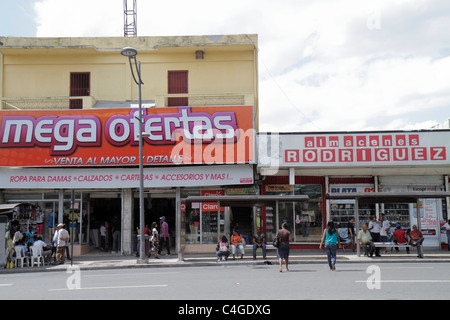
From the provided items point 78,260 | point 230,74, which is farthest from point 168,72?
point 78,260

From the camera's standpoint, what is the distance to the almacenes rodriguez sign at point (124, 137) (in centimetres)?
2170

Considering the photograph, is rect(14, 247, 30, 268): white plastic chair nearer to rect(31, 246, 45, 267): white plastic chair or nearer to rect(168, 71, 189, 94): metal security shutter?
rect(31, 246, 45, 267): white plastic chair

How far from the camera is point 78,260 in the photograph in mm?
20016

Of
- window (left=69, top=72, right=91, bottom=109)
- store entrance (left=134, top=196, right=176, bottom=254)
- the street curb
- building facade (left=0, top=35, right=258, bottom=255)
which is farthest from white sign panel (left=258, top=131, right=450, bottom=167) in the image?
window (left=69, top=72, right=91, bottom=109)

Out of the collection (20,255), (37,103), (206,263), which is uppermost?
(37,103)

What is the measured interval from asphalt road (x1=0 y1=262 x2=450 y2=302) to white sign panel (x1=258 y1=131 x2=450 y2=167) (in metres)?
7.09

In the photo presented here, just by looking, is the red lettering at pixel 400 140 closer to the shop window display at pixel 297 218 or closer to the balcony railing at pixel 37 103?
the shop window display at pixel 297 218

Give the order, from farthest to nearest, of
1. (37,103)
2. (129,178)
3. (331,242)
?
(37,103) → (129,178) → (331,242)

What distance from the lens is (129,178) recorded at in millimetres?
21891

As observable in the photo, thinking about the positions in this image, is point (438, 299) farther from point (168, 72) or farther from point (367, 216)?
point (168, 72)

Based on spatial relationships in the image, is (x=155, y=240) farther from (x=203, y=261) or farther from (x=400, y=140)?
(x=400, y=140)

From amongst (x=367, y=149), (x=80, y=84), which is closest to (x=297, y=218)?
(x=367, y=149)

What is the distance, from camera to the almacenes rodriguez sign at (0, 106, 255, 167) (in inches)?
854

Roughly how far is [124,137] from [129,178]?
1985 millimetres
